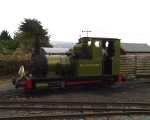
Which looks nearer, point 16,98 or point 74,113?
point 74,113

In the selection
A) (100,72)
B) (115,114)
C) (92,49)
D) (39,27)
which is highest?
(39,27)

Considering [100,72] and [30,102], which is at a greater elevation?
[100,72]

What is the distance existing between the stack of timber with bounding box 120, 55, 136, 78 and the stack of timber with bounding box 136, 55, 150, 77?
10.7 inches

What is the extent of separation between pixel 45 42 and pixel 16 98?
23.1 metres

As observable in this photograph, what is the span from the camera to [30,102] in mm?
13305

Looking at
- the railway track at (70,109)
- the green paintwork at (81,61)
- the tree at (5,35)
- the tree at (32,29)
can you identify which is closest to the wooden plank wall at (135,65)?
the green paintwork at (81,61)

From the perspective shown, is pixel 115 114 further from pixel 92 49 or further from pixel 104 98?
pixel 92 49

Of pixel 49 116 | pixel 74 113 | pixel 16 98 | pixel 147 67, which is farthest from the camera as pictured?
pixel 147 67

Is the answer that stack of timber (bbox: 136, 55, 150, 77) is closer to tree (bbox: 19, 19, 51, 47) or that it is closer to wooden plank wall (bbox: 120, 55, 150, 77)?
wooden plank wall (bbox: 120, 55, 150, 77)

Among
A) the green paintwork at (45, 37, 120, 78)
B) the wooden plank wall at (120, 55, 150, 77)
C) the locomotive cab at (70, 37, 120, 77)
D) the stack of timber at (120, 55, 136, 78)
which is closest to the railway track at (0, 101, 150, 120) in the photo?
the green paintwork at (45, 37, 120, 78)

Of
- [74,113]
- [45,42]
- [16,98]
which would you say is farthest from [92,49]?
[45,42]

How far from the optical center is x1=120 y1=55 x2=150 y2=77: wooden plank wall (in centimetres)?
1948

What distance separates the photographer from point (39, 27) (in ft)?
134

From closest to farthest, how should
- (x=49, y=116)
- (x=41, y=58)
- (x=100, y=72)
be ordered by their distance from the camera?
(x=49, y=116)
(x=41, y=58)
(x=100, y=72)
